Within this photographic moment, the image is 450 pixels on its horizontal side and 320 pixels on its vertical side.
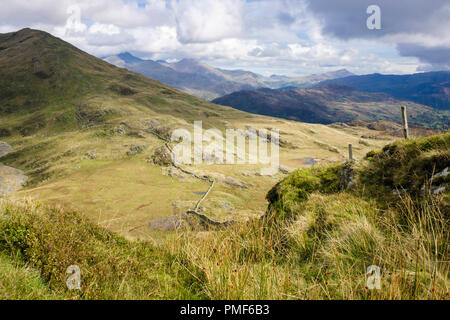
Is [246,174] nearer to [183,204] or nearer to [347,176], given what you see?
[183,204]

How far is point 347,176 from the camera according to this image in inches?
397

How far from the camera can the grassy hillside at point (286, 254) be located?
3.64 m

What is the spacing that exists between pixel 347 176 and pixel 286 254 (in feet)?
19.5

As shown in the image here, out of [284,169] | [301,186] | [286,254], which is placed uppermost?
[301,186]

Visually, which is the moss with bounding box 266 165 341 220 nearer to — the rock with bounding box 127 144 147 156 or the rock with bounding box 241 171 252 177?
the rock with bounding box 241 171 252 177

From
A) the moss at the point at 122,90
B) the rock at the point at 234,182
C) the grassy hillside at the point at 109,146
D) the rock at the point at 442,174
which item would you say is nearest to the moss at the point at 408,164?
the rock at the point at 442,174

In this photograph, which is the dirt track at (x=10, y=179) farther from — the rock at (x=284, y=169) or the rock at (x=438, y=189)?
the rock at (x=438, y=189)

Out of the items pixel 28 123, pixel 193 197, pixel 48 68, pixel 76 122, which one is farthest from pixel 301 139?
pixel 48 68

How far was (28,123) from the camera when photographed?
4658 inches

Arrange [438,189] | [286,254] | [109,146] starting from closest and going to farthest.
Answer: [286,254], [438,189], [109,146]

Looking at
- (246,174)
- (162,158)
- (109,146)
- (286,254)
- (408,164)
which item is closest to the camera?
(286,254)

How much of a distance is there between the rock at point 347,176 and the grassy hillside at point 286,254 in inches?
40.2

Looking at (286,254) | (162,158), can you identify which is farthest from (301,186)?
(162,158)

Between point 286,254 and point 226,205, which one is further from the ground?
point 286,254
